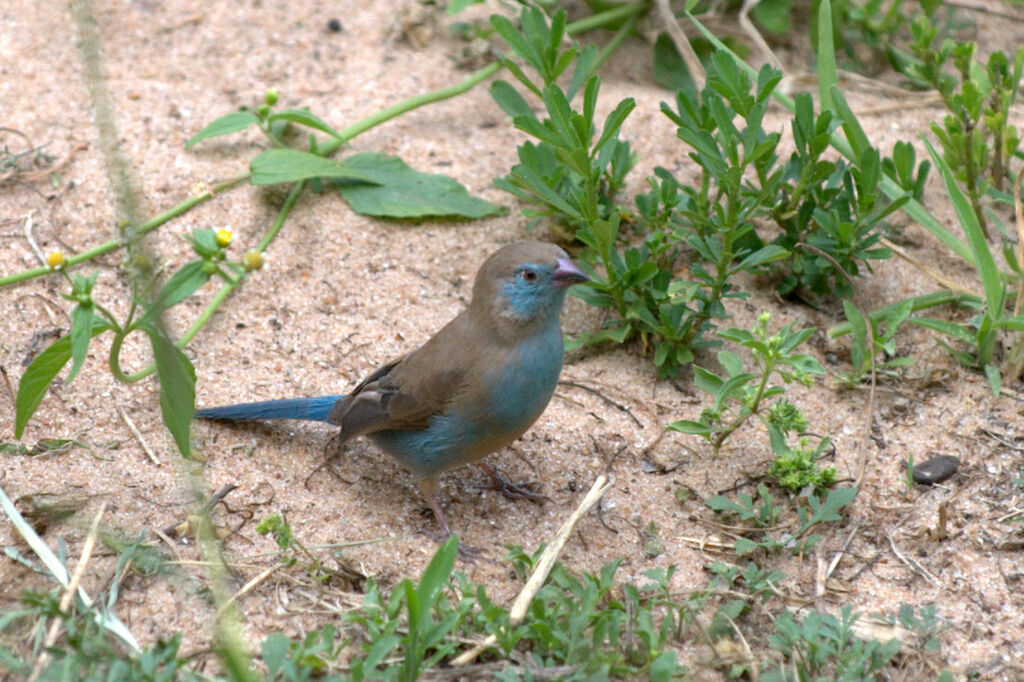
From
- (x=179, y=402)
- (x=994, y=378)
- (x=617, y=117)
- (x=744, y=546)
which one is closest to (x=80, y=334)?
(x=179, y=402)

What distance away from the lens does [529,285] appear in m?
3.68

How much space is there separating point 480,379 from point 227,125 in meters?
1.90

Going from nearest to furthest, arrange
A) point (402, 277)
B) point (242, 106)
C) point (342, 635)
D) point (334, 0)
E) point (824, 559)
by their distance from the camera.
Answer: point (342, 635), point (824, 559), point (402, 277), point (242, 106), point (334, 0)

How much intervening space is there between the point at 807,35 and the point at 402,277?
2.83 meters

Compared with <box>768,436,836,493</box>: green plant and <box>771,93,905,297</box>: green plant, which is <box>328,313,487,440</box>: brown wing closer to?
<box>768,436,836,493</box>: green plant

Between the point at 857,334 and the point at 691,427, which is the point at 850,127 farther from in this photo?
the point at 691,427

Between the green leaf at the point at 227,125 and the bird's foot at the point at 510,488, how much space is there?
1882 mm

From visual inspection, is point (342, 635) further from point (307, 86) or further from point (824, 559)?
point (307, 86)

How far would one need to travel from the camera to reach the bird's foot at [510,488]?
3908 mm

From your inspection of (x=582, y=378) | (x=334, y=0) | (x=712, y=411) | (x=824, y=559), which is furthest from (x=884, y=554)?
(x=334, y=0)

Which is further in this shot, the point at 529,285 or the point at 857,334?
the point at 857,334

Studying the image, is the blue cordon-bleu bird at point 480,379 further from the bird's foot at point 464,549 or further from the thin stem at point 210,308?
the thin stem at point 210,308

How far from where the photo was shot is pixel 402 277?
184 inches

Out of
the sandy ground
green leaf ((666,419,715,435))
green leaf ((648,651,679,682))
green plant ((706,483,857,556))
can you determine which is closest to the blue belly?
the sandy ground
